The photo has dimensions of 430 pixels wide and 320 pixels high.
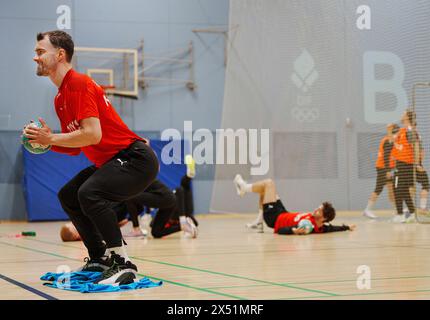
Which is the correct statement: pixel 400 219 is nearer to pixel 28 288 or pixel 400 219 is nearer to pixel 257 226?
pixel 257 226

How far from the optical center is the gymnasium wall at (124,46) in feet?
55.4

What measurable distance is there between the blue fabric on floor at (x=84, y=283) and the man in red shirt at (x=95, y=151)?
0.29 ft

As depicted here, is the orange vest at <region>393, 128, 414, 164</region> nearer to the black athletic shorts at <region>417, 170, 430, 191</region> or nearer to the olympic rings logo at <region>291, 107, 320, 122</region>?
the black athletic shorts at <region>417, 170, 430, 191</region>

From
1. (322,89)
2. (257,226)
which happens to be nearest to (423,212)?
(322,89)

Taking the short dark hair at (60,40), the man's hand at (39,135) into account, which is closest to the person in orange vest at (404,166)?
the short dark hair at (60,40)

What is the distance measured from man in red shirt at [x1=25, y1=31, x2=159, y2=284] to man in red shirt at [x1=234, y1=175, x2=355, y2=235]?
528 cm

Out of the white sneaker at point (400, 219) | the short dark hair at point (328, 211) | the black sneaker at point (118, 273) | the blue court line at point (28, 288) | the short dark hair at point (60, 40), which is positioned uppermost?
the short dark hair at point (60, 40)

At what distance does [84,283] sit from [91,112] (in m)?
1.14

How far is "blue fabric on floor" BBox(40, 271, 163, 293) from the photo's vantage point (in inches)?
173

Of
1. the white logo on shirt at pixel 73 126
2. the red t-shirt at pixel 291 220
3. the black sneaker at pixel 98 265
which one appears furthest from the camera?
the red t-shirt at pixel 291 220

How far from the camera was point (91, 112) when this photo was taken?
14.9 feet

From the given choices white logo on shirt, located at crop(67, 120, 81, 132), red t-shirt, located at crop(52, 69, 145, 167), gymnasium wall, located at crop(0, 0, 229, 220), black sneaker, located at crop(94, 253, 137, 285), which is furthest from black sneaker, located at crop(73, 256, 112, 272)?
gymnasium wall, located at crop(0, 0, 229, 220)

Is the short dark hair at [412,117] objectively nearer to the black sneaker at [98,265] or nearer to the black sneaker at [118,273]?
the black sneaker at [98,265]
